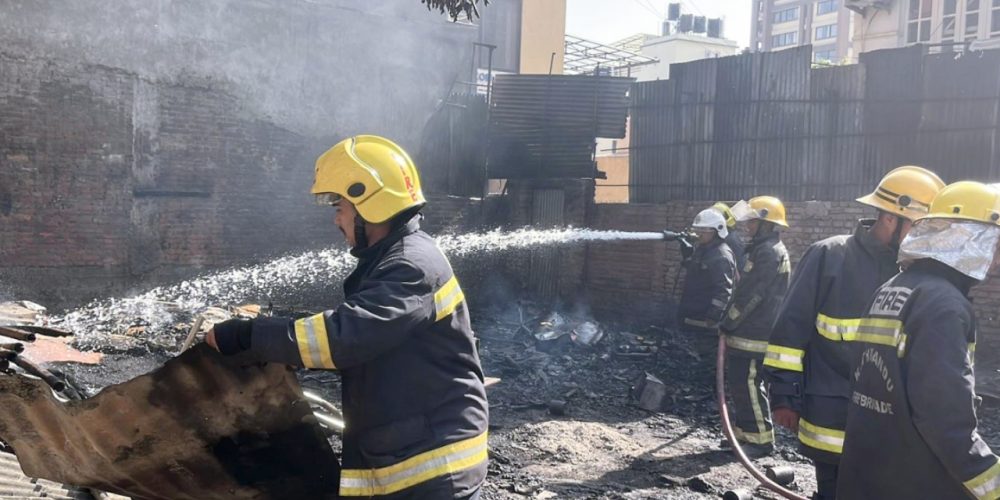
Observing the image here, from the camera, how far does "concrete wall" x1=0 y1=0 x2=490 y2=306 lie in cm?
988

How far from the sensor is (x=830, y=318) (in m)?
3.82

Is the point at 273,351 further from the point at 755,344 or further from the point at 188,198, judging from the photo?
the point at 188,198

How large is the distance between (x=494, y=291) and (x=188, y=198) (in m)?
5.01

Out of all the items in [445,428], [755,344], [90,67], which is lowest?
[755,344]

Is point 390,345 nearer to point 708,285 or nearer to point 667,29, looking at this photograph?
point 708,285

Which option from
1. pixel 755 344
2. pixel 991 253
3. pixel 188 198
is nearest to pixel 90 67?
pixel 188 198

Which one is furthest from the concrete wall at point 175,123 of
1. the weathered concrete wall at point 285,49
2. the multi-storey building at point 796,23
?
the multi-storey building at point 796,23

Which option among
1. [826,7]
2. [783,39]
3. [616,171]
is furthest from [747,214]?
[783,39]

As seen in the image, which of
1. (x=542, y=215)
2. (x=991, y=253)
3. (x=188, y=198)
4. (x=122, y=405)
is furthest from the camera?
(x=542, y=215)

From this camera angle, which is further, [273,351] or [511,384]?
[511,384]

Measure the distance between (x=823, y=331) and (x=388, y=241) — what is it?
2358 millimetres

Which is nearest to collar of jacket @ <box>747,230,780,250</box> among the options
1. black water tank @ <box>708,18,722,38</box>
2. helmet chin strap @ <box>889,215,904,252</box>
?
helmet chin strap @ <box>889,215,904,252</box>

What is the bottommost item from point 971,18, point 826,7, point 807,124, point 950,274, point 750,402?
point 750,402

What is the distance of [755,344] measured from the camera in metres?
6.68
